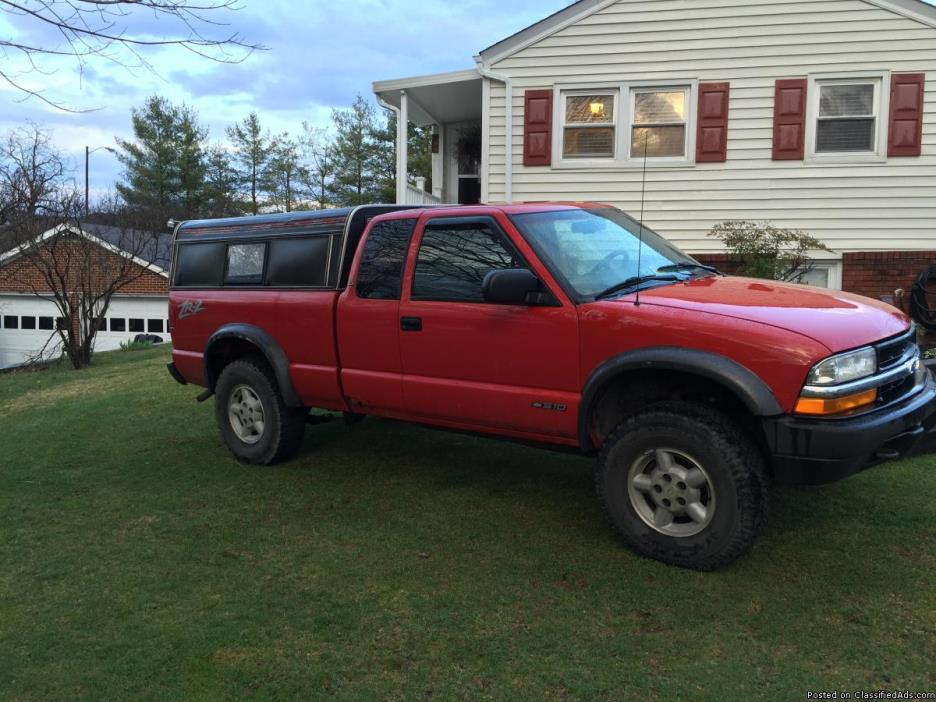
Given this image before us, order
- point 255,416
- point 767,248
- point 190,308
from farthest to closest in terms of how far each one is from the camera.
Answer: point 767,248, point 190,308, point 255,416

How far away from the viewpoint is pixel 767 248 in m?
9.88

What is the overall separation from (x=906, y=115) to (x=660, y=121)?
3339 millimetres

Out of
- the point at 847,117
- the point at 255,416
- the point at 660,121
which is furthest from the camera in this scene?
the point at 660,121

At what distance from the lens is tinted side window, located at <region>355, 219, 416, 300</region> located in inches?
187

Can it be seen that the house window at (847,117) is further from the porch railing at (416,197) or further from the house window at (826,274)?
the porch railing at (416,197)

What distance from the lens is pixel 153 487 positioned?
5.32 meters

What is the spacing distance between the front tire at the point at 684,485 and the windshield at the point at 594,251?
83cm

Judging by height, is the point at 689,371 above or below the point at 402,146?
below

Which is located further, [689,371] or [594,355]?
[594,355]

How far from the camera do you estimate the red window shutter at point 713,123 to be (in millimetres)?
10961

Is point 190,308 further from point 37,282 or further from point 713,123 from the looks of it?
point 37,282

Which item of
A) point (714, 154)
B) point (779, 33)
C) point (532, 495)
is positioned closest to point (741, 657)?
point (532, 495)

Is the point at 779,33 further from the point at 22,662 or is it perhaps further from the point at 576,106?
the point at 22,662

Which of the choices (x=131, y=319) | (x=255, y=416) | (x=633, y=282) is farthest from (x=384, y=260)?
(x=131, y=319)
